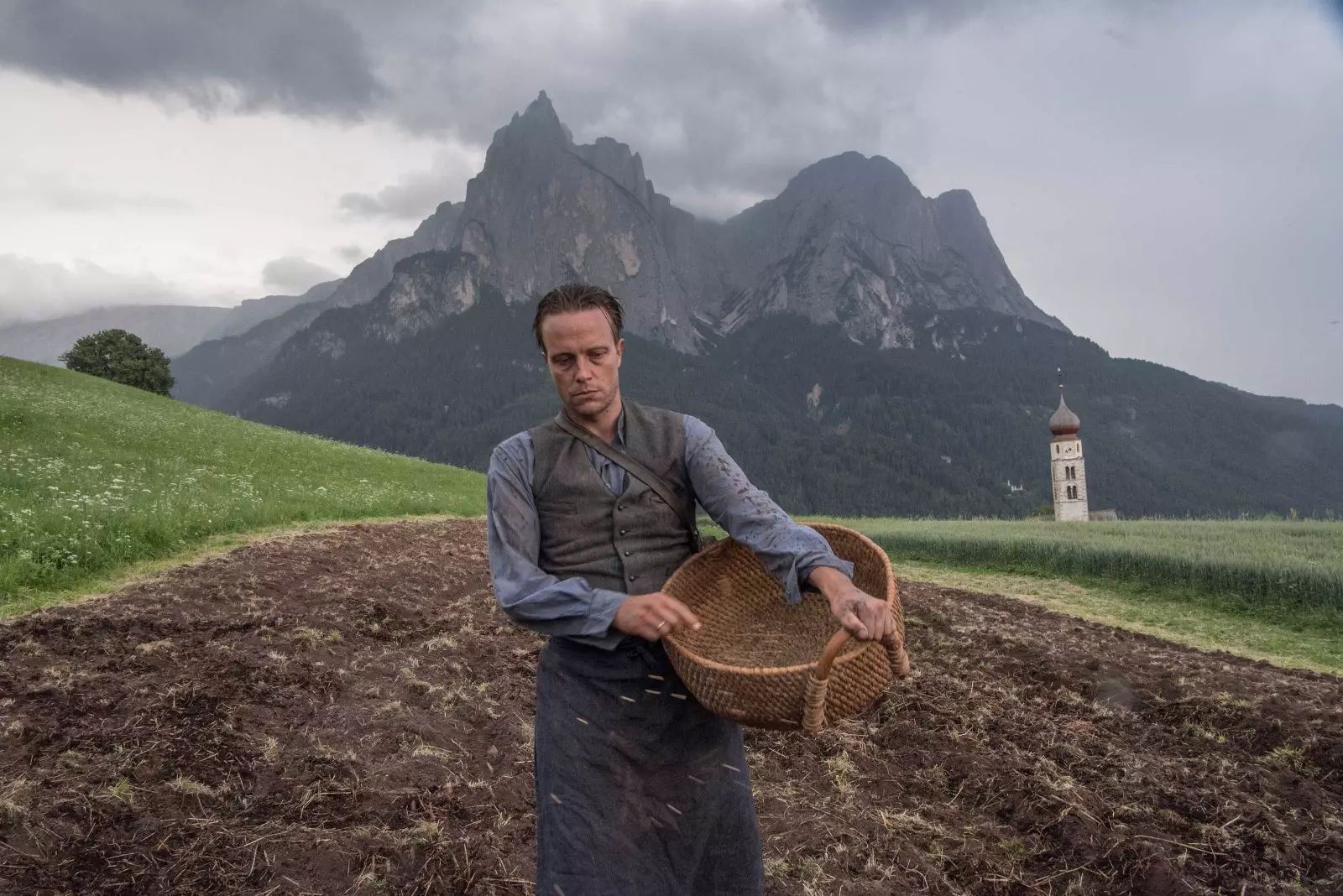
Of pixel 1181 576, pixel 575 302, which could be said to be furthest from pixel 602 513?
pixel 1181 576

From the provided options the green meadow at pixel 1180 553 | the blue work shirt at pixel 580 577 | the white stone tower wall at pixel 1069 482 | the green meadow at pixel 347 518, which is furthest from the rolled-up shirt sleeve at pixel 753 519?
the white stone tower wall at pixel 1069 482

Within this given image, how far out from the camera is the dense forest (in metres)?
132

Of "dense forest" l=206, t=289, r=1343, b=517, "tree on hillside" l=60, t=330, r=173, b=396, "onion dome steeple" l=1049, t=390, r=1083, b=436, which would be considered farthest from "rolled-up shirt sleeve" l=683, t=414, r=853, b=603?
"dense forest" l=206, t=289, r=1343, b=517

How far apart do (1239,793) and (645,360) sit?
173m

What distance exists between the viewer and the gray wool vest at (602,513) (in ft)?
7.78

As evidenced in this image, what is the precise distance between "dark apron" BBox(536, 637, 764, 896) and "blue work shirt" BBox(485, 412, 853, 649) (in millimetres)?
276

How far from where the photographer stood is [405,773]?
15.7 ft

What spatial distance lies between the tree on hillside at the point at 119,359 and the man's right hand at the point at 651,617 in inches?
1876

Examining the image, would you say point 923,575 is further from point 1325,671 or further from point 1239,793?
point 1239,793

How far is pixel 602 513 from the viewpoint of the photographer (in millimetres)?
2383

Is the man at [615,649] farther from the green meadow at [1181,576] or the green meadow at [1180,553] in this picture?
the green meadow at [1180,553]

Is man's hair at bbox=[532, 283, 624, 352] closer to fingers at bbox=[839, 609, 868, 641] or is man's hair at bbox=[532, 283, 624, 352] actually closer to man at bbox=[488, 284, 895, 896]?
man at bbox=[488, 284, 895, 896]

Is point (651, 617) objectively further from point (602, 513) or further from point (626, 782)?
point (626, 782)

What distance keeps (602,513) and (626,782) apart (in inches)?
31.4
